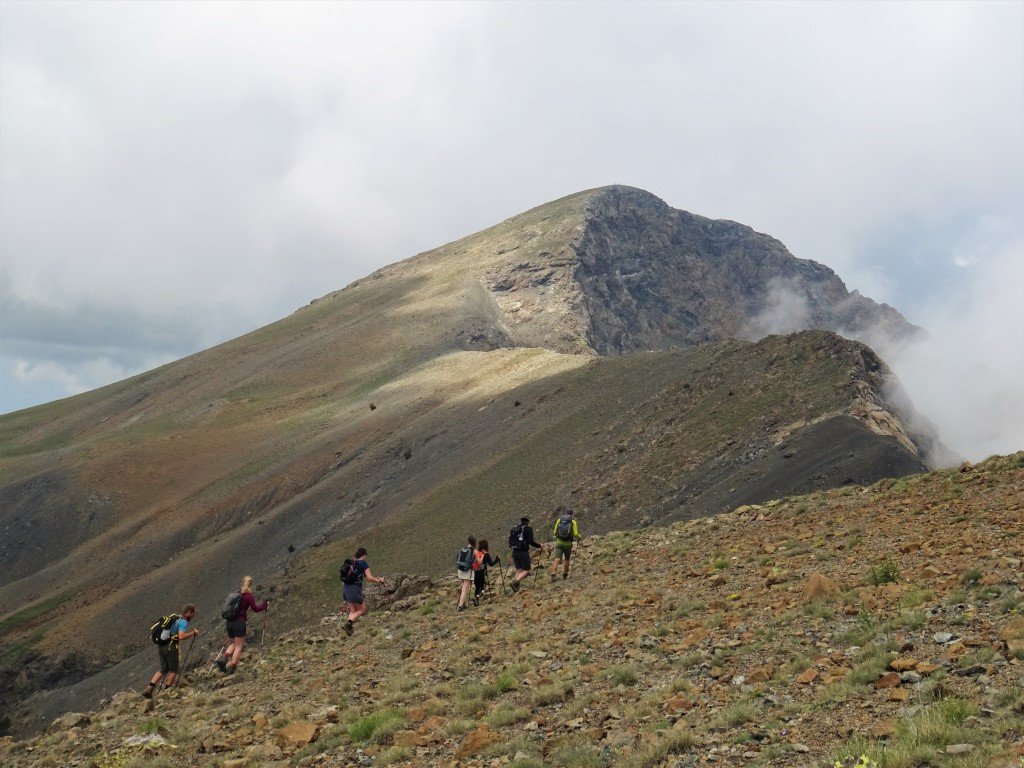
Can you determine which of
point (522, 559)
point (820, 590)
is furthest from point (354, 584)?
point (820, 590)

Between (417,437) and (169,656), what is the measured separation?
156 feet

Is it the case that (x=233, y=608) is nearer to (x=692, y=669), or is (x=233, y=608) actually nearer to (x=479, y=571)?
(x=479, y=571)

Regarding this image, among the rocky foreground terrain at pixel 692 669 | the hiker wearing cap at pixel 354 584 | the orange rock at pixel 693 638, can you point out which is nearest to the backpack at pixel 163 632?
the rocky foreground terrain at pixel 692 669

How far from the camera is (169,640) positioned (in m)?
18.0

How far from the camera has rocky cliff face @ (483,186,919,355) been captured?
390ft

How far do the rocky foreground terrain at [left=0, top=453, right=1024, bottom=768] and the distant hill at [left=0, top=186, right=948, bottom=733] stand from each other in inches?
449

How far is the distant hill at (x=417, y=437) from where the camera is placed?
121ft

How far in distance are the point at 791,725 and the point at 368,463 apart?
57020 millimetres

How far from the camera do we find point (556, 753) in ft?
31.5

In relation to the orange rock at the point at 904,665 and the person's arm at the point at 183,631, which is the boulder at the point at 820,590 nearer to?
the orange rock at the point at 904,665

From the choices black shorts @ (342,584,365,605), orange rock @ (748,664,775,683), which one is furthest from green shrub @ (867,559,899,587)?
black shorts @ (342,584,365,605)

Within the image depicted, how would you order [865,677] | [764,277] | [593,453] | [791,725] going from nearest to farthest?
[791,725] → [865,677] → [593,453] → [764,277]

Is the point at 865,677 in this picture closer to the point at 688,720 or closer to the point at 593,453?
the point at 688,720

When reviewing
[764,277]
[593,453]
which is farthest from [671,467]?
[764,277]
